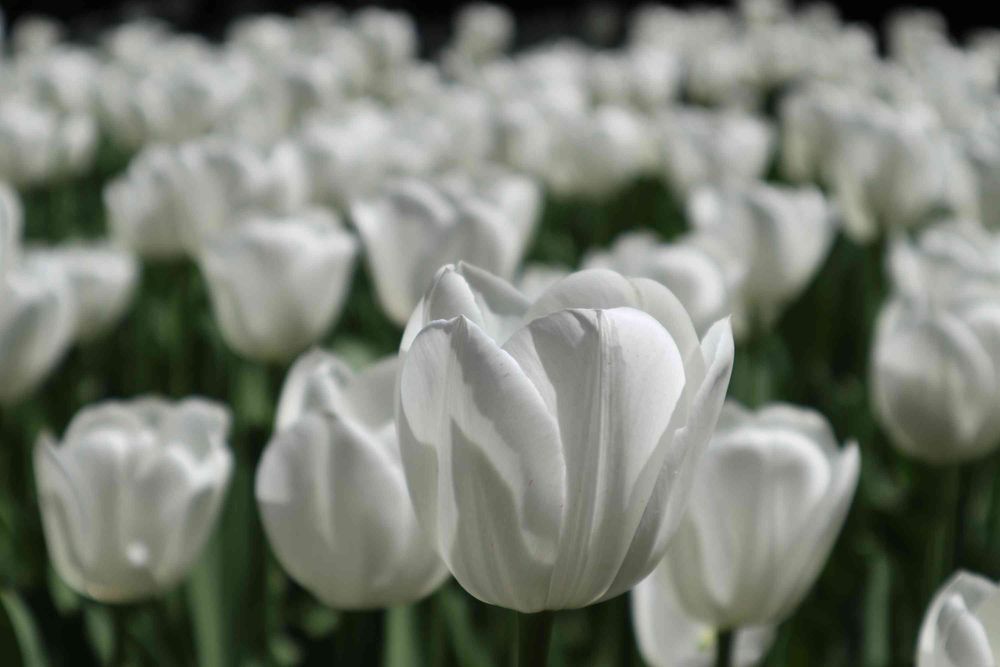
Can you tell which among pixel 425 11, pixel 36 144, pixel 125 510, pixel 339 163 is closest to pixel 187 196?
pixel 339 163

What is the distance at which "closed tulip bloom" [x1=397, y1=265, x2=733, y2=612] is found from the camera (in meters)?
0.54

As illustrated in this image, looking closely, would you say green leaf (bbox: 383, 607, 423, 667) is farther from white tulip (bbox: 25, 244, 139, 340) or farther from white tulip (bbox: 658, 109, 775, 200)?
white tulip (bbox: 658, 109, 775, 200)

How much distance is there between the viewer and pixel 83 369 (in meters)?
1.73

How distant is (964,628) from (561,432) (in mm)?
187

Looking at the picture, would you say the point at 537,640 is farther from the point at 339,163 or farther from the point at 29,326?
the point at 339,163

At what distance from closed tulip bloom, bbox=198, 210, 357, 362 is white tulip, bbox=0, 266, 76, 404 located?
164mm

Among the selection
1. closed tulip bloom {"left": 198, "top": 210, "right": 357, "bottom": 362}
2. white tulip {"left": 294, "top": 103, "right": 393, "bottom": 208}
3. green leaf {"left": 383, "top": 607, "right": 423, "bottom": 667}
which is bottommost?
white tulip {"left": 294, "top": 103, "right": 393, "bottom": 208}

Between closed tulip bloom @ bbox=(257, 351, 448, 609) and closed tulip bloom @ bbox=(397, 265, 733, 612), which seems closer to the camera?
closed tulip bloom @ bbox=(397, 265, 733, 612)

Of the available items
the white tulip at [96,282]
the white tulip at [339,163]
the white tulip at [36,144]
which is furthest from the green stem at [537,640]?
the white tulip at [36,144]

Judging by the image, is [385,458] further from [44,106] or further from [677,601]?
[44,106]

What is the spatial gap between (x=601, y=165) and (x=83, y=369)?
968 millimetres

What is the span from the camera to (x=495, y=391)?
0.54 meters

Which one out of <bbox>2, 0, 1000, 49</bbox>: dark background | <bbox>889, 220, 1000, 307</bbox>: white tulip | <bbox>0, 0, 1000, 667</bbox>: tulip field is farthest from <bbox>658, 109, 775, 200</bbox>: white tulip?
<bbox>2, 0, 1000, 49</bbox>: dark background

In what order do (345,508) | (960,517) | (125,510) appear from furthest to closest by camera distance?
1. (960,517)
2. (125,510)
3. (345,508)
